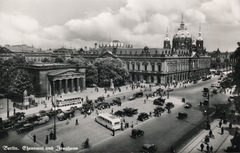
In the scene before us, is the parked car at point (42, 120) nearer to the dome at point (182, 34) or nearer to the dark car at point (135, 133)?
the dark car at point (135, 133)

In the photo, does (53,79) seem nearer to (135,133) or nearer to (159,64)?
(135,133)

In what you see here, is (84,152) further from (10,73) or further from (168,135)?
(10,73)

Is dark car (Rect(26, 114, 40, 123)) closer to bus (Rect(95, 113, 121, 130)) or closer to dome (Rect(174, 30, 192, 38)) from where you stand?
bus (Rect(95, 113, 121, 130))

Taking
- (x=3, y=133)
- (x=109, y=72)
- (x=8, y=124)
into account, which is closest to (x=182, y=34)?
(x=109, y=72)

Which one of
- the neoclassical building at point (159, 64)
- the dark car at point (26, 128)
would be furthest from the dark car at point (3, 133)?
the neoclassical building at point (159, 64)

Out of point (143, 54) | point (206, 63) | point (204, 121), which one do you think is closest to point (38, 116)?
point (204, 121)

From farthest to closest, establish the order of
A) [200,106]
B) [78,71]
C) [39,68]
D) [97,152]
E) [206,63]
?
[206,63]
[78,71]
[39,68]
[200,106]
[97,152]

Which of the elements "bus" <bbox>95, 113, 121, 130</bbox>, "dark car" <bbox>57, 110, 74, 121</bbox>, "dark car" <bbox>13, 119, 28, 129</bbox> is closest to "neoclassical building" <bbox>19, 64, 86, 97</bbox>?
"dark car" <bbox>57, 110, 74, 121</bbox>
